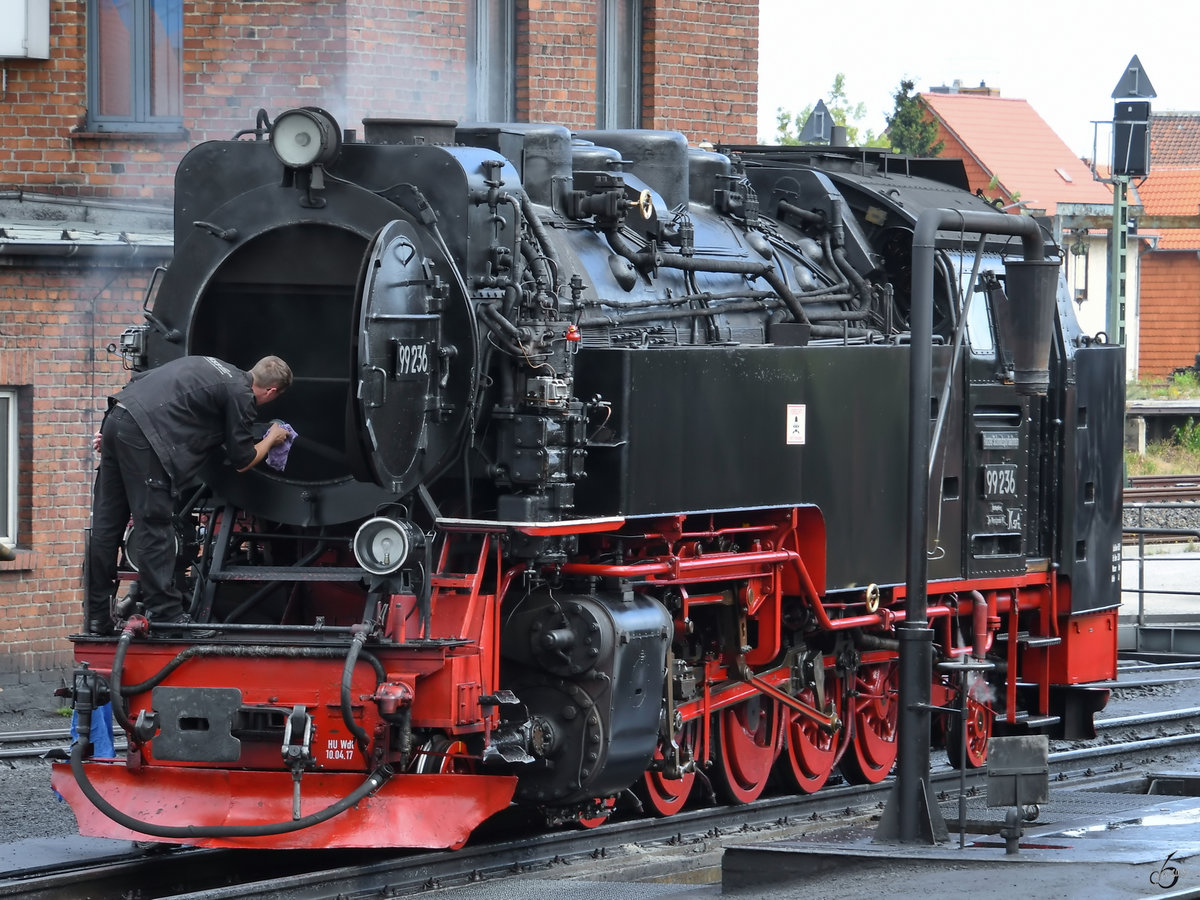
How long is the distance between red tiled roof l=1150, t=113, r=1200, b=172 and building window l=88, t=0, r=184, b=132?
47039 mm

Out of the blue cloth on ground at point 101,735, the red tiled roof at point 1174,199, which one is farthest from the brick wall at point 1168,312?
the blue cloth on ground at point 101,735

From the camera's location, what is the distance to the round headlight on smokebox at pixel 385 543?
299 inches

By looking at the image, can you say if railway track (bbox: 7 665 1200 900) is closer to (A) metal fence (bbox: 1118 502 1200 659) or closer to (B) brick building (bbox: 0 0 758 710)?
(B) brick building (bbox: 0 0 758 710)

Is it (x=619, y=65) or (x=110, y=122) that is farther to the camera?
(x=619, y=65)

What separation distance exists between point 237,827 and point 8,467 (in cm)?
629

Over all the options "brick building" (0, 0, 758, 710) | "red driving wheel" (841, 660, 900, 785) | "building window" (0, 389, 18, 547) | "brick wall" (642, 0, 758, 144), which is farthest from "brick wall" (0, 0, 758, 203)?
"red driving wheel" (841, 660, 900, 785)

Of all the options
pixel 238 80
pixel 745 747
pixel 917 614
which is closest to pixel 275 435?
pixel 917 614

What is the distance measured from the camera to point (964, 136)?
51781mm

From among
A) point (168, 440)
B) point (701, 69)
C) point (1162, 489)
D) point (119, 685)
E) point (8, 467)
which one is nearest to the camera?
point (119, 685)

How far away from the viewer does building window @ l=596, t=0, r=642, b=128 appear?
52.6 ft

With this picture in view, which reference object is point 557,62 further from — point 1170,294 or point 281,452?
point 1170,294

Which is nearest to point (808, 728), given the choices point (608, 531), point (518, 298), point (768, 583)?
point (768, 583)

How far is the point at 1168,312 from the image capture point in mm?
50188

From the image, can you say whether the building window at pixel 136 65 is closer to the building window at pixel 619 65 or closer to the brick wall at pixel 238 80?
the brick wall at pixel 238 80
